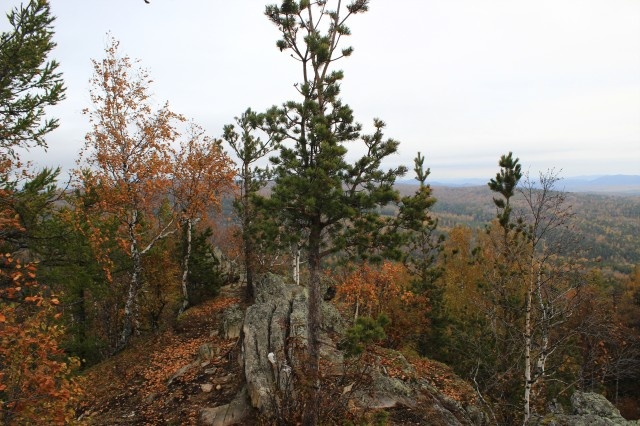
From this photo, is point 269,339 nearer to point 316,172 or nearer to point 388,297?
point 316,172

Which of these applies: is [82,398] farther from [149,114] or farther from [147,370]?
[149,114]

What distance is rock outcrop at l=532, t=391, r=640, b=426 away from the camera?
12305 mm

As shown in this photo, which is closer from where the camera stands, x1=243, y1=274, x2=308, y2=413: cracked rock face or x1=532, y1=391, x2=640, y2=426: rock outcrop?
x1=243, y1=274, x2=308, y2=413: cracked rock face

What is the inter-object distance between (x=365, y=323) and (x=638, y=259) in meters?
227

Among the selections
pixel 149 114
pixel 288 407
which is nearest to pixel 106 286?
pixel 149 114

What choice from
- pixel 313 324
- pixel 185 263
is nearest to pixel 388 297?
pixel 185 263

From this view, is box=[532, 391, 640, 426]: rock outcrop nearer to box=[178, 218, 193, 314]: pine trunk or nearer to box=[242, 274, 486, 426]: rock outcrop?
box=[242, 274, 486, 426]: rock outcrop

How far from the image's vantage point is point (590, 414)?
45.7ft

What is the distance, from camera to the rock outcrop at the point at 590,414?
1230cm

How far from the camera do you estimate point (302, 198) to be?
9391mm

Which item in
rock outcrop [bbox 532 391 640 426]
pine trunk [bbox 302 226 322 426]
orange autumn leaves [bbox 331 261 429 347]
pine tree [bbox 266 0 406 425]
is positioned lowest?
rock outcrop [bbox 532 391 640 426]

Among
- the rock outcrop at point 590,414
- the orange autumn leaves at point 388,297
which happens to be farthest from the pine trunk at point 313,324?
the orange autumn leaves at point 388,297

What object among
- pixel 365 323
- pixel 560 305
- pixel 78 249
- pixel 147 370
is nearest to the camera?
pixel 365 323

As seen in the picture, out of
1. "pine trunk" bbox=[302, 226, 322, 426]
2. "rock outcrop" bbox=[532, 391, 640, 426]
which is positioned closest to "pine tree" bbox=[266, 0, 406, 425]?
"pine trunk" bbox=[302, 226, 322, 426]
